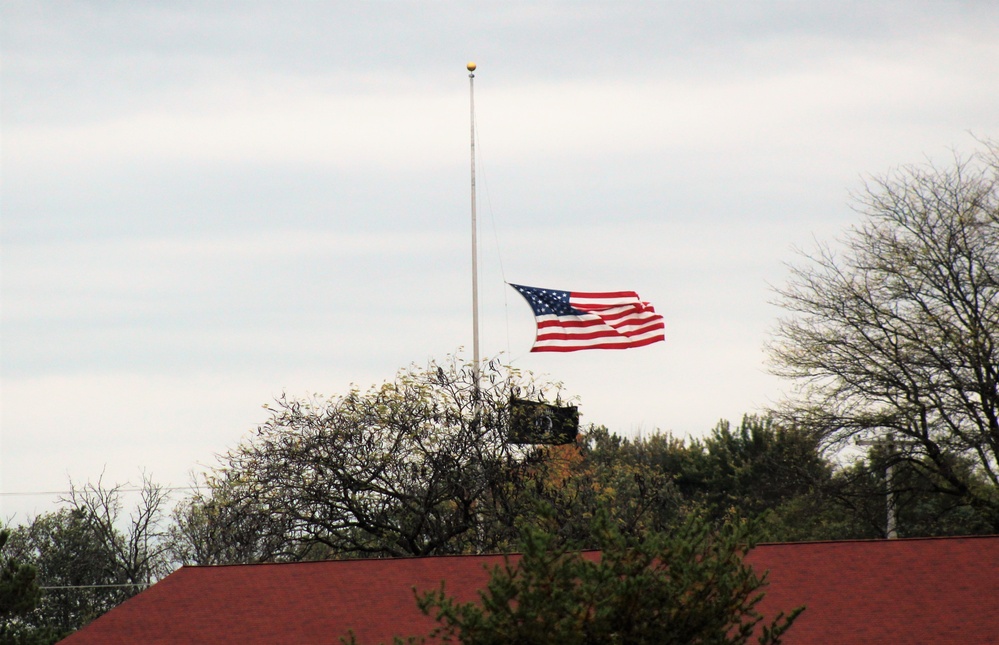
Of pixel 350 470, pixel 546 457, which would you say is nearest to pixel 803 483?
pixel 546 457

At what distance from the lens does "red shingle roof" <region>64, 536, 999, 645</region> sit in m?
18.6

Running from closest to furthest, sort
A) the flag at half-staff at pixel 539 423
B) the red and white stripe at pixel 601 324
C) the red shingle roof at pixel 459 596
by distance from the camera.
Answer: the red shingle roof at pixel 459 596 → the red and white stripe at pixel 601 324 → the flag at half-staff at pixel 539 423

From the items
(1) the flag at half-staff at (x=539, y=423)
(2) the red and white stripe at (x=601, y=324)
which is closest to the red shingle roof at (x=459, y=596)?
(2) the red and white stripe at (x=601, y=324)

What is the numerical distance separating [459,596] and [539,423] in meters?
13.5

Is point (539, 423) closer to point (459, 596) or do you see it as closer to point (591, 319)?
point (591, 319)

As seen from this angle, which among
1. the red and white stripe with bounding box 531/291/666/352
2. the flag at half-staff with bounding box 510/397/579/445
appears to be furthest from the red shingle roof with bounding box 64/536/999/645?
the flag at half-staff with bounding box 510/397/579/445

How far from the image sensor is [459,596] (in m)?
19.9

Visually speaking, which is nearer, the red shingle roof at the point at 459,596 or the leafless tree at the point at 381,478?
the red shingle roof at the point at 459,596

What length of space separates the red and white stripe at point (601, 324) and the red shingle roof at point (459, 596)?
29.7ft

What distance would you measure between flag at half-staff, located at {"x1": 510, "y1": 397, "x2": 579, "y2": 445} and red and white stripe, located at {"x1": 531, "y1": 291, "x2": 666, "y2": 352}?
388 cm

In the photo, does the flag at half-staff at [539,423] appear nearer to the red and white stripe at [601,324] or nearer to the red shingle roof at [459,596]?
the red and white stripe at [601,324]

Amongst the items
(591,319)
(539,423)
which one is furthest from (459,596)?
(539,423)

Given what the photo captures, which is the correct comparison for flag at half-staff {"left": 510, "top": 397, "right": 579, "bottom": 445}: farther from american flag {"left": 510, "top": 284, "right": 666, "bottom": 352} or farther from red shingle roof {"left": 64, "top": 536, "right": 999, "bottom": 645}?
red shingle roof {"left": 64, "top": 536, "right": 999, "bottom": 645}

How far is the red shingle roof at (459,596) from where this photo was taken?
18.6m
